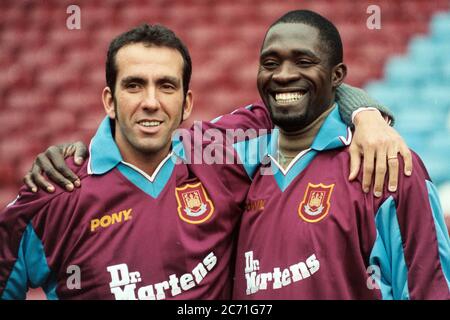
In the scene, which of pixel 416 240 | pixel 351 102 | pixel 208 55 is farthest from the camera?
pixel 208 55

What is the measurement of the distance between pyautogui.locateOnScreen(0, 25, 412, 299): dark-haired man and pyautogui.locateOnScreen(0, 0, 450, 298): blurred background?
163cm

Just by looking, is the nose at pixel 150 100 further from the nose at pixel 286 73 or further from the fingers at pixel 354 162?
the fingers at pixel 354 162

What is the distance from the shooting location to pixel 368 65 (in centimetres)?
335

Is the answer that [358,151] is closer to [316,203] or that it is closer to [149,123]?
[316,203]

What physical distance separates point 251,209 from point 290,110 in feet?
0.70

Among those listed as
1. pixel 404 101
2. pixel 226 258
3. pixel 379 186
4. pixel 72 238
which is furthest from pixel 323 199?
pixel 404 101

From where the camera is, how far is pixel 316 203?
1.45 metres

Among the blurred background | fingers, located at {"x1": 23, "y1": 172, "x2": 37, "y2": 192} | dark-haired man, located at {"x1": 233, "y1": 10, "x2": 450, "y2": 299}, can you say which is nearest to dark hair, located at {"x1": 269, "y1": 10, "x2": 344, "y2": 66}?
dark-haired man, located at {"x1": 233, "y1": 10, "x2": 450, "y2": 299}

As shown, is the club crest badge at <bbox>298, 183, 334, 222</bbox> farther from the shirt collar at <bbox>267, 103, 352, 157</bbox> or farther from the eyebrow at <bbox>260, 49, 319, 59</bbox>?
the eyebrow at <bbox>260, 49, 319, 59</bbox>

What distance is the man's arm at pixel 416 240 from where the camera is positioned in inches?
53.7

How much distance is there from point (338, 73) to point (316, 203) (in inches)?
10.8

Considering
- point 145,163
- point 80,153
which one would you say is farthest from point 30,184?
point 145,163

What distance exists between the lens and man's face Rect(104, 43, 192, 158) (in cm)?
149

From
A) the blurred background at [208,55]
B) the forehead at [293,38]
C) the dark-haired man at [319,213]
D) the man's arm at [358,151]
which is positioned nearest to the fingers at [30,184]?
the man's arm at [358,151]
